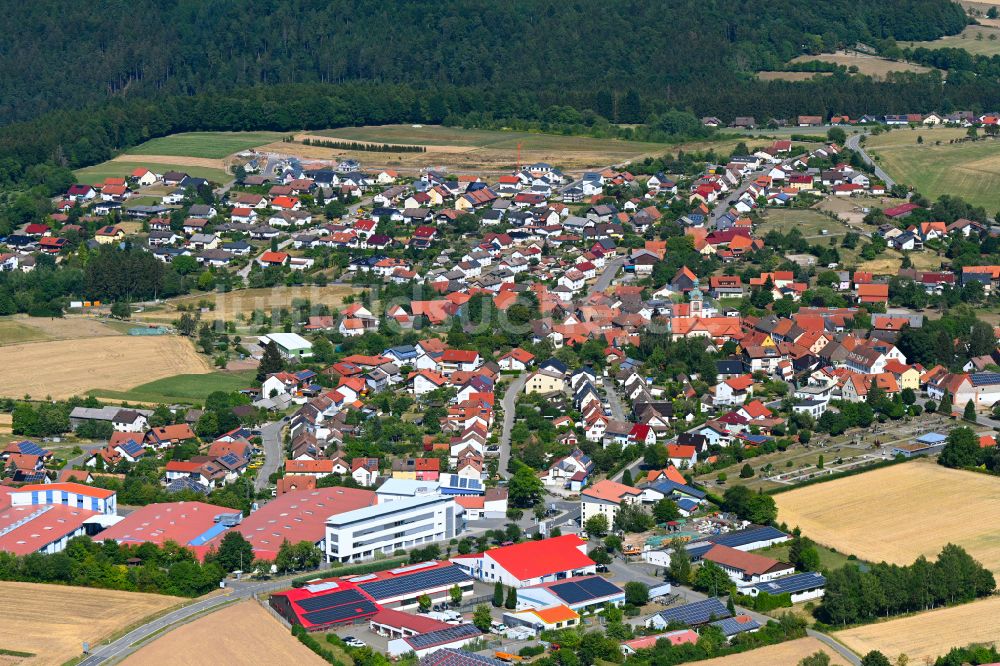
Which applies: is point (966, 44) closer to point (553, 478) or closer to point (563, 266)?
point (563, 266)

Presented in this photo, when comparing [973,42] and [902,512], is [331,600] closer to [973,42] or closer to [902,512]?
[902,512]

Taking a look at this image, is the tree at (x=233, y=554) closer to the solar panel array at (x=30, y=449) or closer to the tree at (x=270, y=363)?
the solar panel array at (x=30, y=449)

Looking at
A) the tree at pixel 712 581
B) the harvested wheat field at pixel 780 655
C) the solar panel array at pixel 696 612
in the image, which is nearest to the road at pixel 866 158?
the tree at pixel 712 581

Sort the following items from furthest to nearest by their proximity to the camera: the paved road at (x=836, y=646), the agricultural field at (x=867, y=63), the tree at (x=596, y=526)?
1. the agricultural field at (x=867, y=63)
2. the tree at (x=596, y=526)
3. the paved road at (x=836, y=646)

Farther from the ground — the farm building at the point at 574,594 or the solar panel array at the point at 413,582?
the solar panel array at the point at 413,582

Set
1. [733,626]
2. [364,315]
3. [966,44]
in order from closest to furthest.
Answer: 1. [733,626]
2. [364,315]
3. [966,44]

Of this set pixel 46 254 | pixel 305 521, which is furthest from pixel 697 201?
pixel 305 521

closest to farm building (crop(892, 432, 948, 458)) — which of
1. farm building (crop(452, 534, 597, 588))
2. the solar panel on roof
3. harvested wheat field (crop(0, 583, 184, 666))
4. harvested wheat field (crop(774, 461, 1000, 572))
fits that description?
harvested wheat field (crop(774, 461, 1000, 572))
